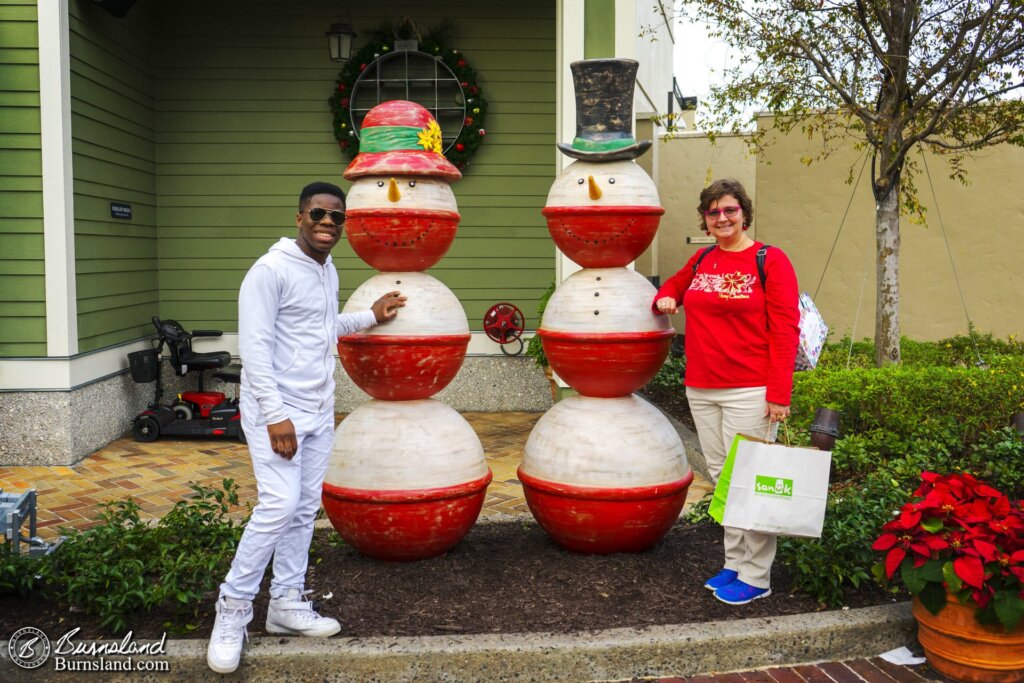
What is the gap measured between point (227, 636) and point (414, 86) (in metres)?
6.63

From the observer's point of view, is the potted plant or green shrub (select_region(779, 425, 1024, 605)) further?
green shrub (select_region(779, 425, 1024, 605))

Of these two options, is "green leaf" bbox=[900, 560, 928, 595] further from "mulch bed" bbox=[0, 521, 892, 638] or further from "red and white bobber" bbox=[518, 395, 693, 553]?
"red and white bobber" bbox=[518, 395, 693, 553]

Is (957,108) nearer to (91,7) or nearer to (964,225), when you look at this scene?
(964,225)

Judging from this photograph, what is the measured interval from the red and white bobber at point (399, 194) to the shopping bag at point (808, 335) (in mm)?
1691

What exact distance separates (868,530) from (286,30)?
732 centimetres

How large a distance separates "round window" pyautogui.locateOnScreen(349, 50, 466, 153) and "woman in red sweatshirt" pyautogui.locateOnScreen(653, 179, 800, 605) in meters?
5.30

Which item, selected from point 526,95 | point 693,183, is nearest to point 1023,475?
point 526,95

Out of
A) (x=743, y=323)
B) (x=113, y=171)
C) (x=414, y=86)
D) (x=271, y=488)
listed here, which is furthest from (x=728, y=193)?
(x=113, y=171)

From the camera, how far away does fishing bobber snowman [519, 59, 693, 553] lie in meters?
4.30

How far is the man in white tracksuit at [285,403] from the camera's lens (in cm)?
328

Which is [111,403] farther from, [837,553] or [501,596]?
[837,553]

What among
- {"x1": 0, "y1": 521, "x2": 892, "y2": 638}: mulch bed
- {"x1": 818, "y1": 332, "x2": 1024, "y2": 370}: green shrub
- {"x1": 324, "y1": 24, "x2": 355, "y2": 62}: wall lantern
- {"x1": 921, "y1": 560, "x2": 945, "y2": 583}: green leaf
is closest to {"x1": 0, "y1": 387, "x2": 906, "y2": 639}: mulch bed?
{"x1": 0, "y1": 521, "x2": 892, "y2": 638}: mulch bed

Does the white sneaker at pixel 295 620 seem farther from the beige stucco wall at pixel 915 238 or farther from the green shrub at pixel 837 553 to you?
the beige stucco wall at pixel 915 238

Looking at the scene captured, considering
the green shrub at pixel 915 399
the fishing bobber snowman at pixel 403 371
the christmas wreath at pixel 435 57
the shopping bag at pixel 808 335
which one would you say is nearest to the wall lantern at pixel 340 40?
the christmas wreath at pixel 435 57
